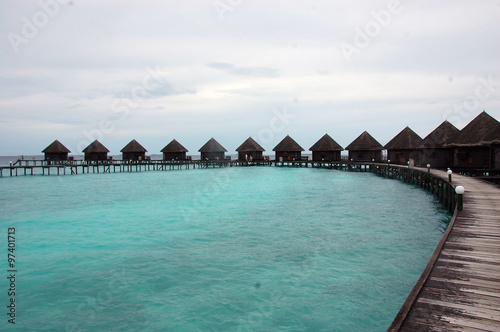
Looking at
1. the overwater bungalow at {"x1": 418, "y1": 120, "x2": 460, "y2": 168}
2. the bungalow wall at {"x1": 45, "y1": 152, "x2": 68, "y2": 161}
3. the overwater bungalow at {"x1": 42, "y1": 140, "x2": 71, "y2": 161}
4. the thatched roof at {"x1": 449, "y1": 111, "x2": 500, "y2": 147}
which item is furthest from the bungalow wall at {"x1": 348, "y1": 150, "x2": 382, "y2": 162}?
the bungalow wall at {"x1": 45, "y1": 152, "x2": 68, "y2": 161}

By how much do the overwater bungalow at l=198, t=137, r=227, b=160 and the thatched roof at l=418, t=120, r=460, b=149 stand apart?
3219cm

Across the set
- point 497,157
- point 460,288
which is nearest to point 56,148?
point 497,157

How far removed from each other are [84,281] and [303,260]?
5.58 m

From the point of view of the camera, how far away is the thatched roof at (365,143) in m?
40.8

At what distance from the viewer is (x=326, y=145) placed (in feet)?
149

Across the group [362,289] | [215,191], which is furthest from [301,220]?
[215,191]

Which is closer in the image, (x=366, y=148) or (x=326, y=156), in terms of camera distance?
(x=366, y=148)

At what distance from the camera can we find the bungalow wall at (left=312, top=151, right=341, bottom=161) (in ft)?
151

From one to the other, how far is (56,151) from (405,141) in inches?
1838

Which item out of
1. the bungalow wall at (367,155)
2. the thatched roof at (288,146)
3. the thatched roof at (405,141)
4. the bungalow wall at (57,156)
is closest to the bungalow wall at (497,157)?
the thatched roof at (405,141)

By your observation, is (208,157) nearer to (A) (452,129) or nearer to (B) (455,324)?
(A) (452,129)

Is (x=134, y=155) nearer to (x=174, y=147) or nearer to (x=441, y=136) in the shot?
(x=174, y=147)

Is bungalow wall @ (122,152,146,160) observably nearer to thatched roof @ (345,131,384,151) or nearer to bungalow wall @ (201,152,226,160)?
bungalow wall @ (201,152,226,160)

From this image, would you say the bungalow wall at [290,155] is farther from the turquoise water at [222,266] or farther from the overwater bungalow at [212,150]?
the turquoise water at [222,266]
